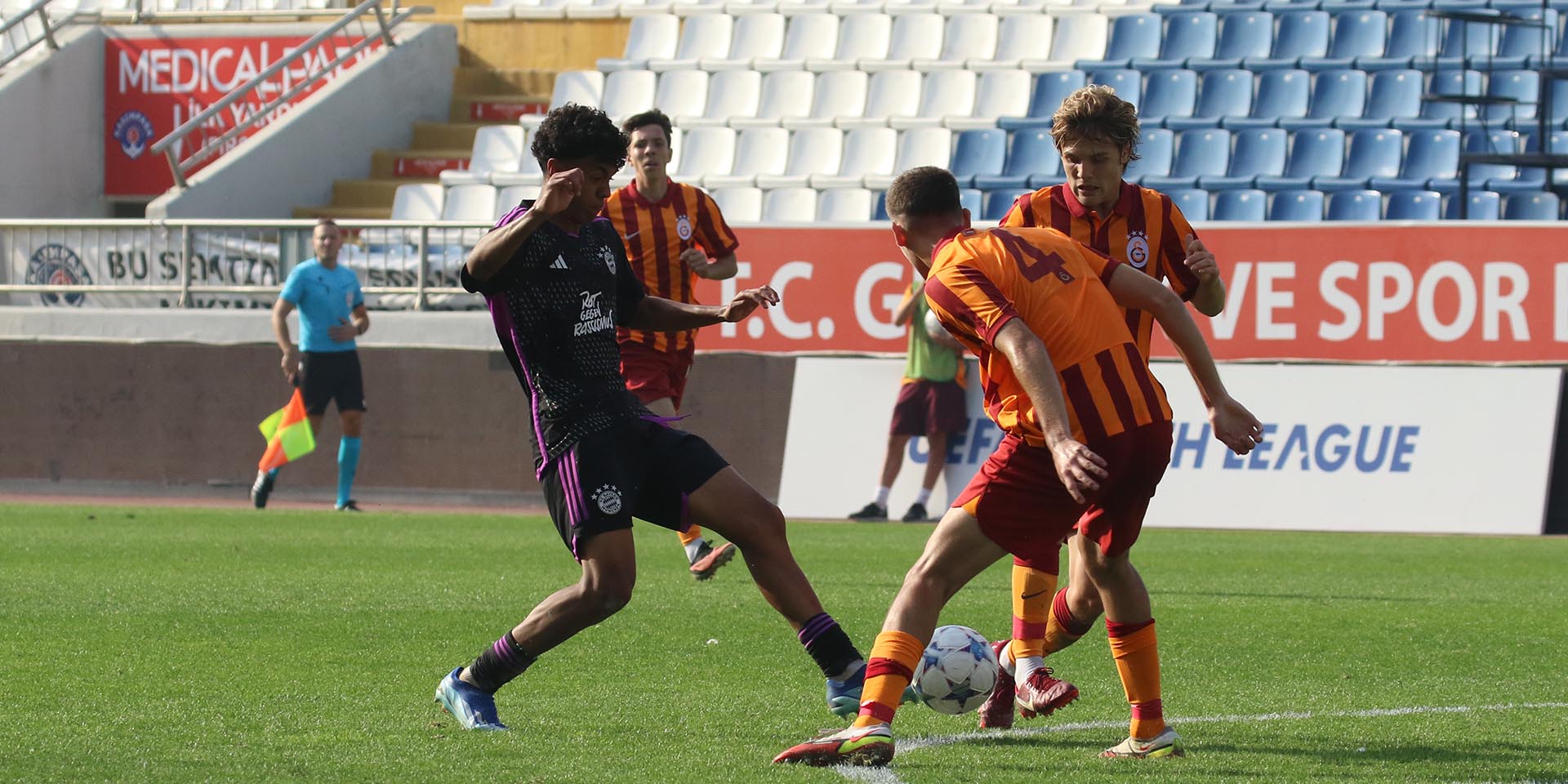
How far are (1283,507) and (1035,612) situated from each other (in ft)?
28.5

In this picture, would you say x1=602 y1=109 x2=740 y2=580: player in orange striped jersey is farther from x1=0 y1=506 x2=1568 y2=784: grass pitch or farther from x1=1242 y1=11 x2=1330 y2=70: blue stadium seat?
x1=1242 y1=11 x2=1330 y2=70: blue stadium seat

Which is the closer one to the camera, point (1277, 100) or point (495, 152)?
point (1277, 100)

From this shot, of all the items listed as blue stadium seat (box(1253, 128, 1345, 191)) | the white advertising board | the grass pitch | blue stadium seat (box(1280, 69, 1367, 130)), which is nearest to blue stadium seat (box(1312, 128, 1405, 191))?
blue stadium seat (box(1253, 128, 1345, 191))

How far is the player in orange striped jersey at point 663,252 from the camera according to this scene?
381 inches

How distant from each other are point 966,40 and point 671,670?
15.9 metres

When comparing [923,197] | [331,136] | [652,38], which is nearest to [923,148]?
[652,38]

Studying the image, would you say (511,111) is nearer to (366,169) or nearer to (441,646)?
(366,169)

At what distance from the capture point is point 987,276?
486 cm

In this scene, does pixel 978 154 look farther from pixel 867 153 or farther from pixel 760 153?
pixel 760 153

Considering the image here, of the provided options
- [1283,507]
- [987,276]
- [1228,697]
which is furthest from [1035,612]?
[1283,507]

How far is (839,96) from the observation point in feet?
70.6

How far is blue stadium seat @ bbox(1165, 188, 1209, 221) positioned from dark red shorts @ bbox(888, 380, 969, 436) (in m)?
4.41

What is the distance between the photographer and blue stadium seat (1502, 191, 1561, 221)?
1727cm

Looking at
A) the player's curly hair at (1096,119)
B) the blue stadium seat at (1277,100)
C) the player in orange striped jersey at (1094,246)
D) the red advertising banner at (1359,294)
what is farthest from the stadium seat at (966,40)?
the player's curly hair at (1096,119)
